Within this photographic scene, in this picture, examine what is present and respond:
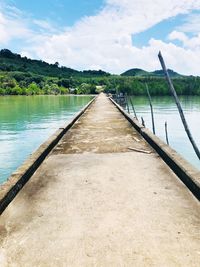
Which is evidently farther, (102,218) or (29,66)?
(29,66)

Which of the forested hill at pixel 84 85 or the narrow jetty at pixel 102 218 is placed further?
the forested hill at pixel 84 85

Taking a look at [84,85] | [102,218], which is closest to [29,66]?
[84,85]

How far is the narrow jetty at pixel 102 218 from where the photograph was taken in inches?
109

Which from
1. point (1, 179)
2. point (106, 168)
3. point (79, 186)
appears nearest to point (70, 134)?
point (1, 179)

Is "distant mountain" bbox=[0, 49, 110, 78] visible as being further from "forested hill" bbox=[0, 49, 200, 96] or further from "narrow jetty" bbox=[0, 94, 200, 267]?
"narrow jetty" bbox=[0, 94, 200, 267]

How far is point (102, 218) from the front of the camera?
11.5 feet

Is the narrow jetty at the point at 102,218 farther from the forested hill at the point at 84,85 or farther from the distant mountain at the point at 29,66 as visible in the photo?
the distant mountain at the point at 29,66

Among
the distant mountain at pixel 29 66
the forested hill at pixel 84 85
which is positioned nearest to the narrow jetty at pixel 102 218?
the forested hill at pixel 84 85

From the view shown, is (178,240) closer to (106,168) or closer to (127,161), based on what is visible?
(106,168)

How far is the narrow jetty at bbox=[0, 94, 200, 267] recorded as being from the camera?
2764mm

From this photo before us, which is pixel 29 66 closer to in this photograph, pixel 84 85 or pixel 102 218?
pixel 84 85

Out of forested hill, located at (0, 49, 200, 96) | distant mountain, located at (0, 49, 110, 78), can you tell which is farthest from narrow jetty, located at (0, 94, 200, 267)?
distant mountain, located at (0, 49, 110, 78)

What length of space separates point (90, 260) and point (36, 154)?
3.83m

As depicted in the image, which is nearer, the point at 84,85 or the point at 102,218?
the point at 102,218
